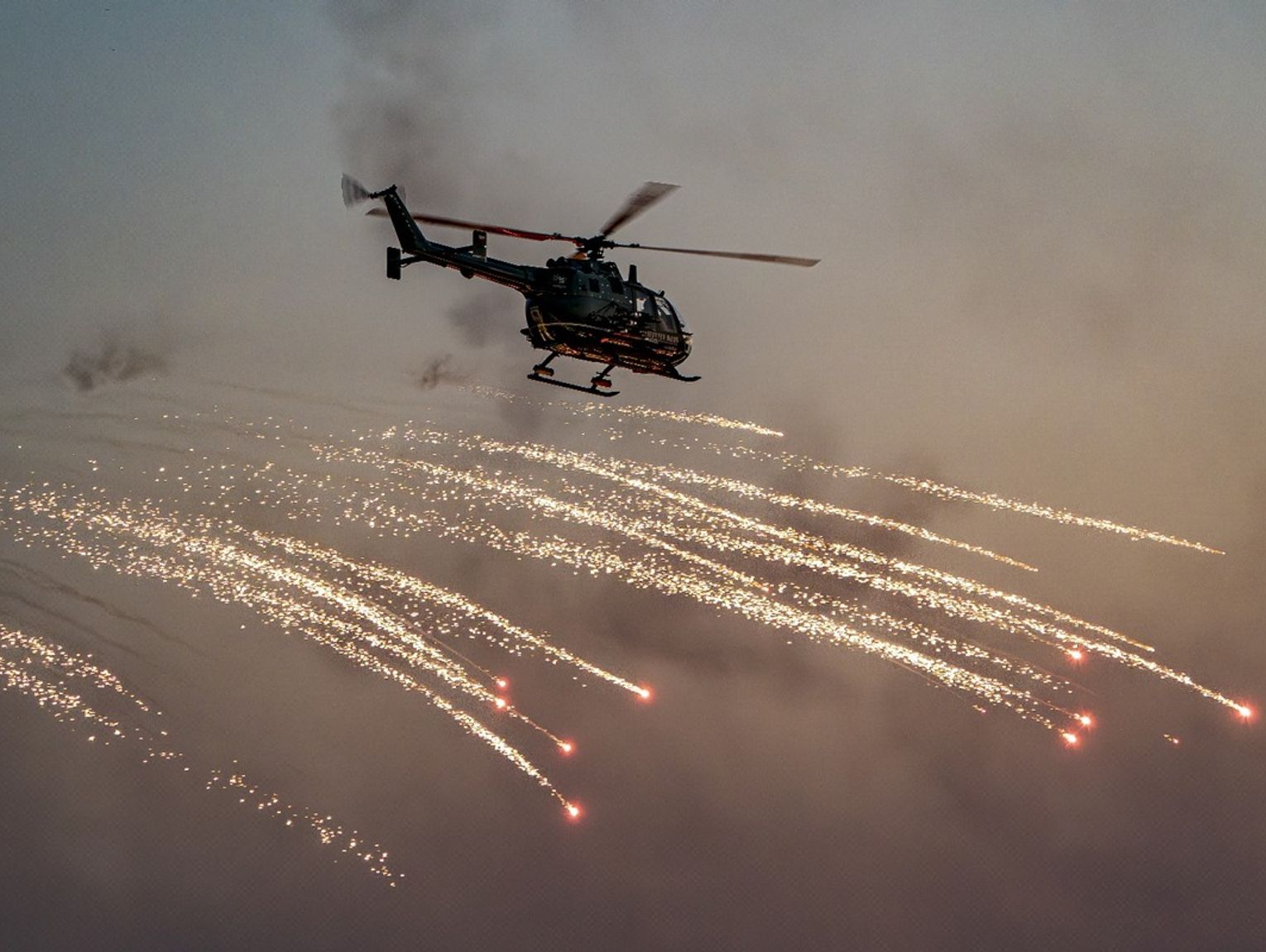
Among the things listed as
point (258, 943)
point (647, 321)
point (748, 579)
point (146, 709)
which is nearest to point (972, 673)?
point (748, 579)

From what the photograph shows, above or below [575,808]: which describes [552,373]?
above

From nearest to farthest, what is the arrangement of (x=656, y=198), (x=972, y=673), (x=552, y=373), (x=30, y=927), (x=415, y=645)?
(x=656, y=198) < (x=552, y=373) < (x=415, y=645) < (x=972, y=673) < (x=30, y=927)

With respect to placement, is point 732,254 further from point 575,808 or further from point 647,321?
point 575,808

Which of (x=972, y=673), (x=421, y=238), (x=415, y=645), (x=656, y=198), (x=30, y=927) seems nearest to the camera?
(x=656, y=198)

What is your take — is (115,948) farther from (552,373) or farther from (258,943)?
(552,373)

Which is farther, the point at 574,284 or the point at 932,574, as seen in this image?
the point at 932,574

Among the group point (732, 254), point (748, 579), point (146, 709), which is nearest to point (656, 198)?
point (732, 254)

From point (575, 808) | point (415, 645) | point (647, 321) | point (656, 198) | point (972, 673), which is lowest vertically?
point (575, 808)
